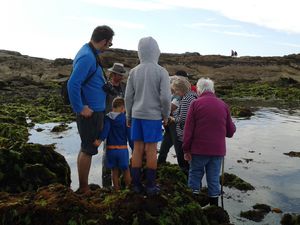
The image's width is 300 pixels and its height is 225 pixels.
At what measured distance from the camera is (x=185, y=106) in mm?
7797

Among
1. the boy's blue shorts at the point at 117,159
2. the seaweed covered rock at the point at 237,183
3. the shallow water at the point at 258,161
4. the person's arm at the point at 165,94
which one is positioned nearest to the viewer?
the person's arm at the point at 165,94

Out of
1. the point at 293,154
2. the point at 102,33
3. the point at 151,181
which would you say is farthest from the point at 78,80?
the point at 293,154

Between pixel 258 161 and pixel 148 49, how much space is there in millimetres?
6091

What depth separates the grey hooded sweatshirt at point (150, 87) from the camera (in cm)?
563

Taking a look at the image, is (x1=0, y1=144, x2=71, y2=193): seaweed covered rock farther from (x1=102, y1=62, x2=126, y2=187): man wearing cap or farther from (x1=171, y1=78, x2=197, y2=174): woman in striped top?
(x1=171, y1=78, x2=197, y2=174): woman in striped top

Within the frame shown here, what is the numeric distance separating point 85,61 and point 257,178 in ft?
16.1

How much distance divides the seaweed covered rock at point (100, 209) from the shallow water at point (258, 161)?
124 cm

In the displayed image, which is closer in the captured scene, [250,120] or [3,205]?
[3,205]

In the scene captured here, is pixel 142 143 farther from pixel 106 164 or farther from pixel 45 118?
pixel 45 118

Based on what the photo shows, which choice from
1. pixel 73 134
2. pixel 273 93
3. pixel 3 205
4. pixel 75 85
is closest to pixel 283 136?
pixel 73 134

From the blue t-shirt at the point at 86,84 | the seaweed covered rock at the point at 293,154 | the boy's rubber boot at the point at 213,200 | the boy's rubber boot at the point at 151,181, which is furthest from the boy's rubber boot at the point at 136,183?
the seaweed covered rock at the point at 293,154

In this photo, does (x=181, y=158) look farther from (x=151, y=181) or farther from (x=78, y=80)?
(x=78, y=80)

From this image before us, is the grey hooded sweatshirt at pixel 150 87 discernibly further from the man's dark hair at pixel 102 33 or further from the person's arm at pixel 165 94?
the man's dark hair at pixel 102 33

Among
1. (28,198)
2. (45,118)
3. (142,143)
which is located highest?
(142,143)
